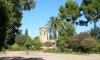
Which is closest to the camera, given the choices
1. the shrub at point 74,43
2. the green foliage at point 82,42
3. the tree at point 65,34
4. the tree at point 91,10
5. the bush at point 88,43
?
the bush at point 88,43

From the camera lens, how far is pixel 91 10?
5928 centimetres

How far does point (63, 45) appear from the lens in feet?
210

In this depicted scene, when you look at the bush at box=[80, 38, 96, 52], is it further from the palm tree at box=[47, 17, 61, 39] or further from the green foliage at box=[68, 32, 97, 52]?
the palm tree at box=[47, 17, 61, 39]

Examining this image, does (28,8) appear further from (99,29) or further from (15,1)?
(99,29)

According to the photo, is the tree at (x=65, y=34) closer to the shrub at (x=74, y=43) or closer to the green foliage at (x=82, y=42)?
the shrub at (x=74, y=43)

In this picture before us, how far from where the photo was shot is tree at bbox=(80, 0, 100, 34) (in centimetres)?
5878

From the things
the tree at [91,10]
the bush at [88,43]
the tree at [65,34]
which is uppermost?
the tree at [91,10]

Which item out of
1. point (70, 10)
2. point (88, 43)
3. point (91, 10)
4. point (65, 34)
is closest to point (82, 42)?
point (88, 43)

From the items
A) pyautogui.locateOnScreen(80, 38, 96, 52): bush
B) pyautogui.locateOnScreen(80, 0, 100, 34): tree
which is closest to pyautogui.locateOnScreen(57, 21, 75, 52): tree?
pyautogui.locateOnScreen(80, 0, 100, 34): tree

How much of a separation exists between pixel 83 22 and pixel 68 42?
19.9 feet

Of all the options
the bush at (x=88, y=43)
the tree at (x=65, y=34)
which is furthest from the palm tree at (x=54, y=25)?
the bush at (x=88, y=43)

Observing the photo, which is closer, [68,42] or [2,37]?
[2,37]

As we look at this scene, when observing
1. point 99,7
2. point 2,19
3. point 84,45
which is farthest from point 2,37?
point 99,7

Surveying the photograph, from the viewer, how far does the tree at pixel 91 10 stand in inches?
2314
